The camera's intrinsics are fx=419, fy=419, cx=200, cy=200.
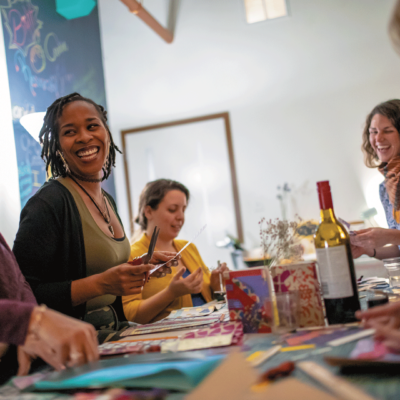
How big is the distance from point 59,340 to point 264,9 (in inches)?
152

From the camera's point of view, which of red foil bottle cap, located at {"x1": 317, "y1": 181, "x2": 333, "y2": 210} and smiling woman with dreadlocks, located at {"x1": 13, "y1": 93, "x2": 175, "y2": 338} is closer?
red foil bottle cap, located at {"x1": 317, "y1": 181, "x2": 333, "y2": 210}

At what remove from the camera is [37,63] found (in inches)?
101

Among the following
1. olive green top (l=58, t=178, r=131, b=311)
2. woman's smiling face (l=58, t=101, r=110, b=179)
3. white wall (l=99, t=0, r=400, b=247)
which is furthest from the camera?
white wall (l=99, t=0, r=400, b=247)

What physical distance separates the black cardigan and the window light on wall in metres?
3.19

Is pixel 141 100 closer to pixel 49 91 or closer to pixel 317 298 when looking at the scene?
pixel 49 91

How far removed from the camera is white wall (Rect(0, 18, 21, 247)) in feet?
7.20

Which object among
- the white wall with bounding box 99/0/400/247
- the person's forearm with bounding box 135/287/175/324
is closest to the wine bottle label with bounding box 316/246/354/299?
the person's forearm with bounding box 135/287/175/324

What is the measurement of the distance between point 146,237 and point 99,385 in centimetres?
154

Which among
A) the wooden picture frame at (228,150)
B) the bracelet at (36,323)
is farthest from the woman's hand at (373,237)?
the wooden picture frame at (228,150)

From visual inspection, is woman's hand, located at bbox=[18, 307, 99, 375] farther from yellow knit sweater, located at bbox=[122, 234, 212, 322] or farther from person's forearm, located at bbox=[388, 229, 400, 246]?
person's forearm, located at bbox=[388, 229, 400, 246]

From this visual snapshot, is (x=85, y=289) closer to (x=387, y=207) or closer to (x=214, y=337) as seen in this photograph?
(x=214, y=337)

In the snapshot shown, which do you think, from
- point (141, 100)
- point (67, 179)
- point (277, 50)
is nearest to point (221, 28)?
point (277, 50)

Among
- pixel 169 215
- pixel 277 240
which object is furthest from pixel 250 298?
pixel 169 215

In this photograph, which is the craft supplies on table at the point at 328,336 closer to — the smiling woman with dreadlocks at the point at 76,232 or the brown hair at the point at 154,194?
the smiling woman with dreadlocks at the point at 76,232
